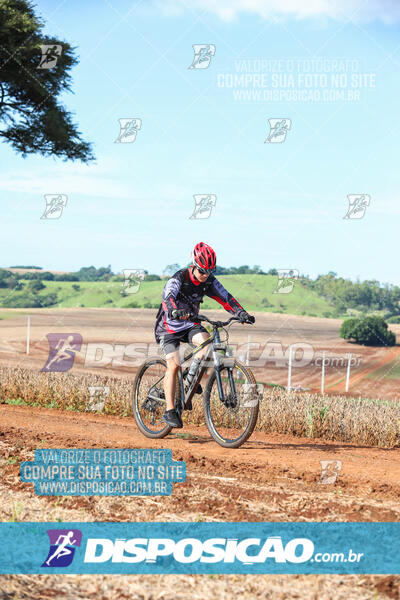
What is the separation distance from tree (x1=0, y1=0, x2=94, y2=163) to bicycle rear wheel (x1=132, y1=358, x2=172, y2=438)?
1389 centimetres

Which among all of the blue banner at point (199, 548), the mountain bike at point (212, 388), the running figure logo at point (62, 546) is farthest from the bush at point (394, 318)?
the running figure logo at point (62, 546)

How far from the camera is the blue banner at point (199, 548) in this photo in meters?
3.89

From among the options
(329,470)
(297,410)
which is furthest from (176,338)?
(297,410)

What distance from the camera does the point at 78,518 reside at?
459 cm

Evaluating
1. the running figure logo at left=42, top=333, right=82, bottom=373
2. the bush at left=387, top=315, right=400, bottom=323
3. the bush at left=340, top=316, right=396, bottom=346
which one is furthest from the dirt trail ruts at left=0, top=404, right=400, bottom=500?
the bush at left=387, top=315, right=400, bottom=323

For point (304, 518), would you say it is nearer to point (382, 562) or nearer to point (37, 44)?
point (382, 562)

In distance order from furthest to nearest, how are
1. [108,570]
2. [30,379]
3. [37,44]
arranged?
[37,44], [30,379], [108,570]

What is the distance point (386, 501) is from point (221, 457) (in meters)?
2.07

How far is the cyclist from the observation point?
7.00 metres

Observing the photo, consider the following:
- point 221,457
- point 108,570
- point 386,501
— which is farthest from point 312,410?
point 108,570

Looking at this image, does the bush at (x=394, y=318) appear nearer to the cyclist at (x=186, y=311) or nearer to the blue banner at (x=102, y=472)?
the cyclist at (x=186, y=311)

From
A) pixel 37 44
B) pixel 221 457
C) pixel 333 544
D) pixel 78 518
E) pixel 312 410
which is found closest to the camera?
pixel 333 544

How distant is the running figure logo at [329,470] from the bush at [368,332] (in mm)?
40830

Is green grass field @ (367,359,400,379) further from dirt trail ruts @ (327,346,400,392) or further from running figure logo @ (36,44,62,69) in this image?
running figure logo @ (36,44,62,69)
